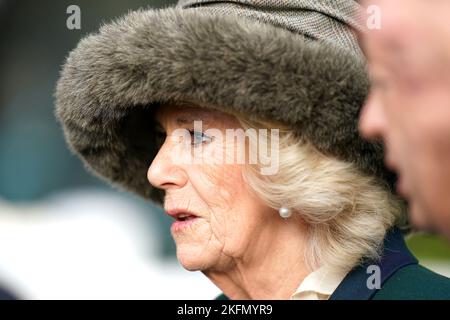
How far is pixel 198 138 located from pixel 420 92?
4.58 feet

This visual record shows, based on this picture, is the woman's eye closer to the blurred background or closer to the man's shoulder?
the man's shoulder

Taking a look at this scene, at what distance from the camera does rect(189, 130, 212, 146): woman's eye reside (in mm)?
2463

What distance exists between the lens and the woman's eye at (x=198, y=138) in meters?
2.46

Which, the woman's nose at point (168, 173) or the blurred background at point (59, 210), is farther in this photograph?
the blurred background at point (59, 210)

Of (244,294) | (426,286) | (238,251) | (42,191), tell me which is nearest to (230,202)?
(238,251)

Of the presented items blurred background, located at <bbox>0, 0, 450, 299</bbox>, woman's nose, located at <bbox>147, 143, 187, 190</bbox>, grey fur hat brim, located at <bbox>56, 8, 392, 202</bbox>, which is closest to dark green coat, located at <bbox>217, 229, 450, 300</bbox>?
grey fur hat brim, located at <bbox>56, 8, 392, 202</bbox>

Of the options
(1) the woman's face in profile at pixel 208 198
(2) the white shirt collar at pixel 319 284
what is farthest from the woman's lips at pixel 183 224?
(2) the white shirt collar at pixel 319 284

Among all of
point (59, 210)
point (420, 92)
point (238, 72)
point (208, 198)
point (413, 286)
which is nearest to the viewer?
point (420, 92)

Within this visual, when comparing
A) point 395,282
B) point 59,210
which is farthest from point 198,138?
point 59,210

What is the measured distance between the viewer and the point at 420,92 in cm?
114

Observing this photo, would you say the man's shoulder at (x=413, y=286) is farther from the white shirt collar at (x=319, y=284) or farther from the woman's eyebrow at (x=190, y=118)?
the woman's eyebrow at (x=190, y=118)

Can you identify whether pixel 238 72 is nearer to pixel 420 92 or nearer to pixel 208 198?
pixel 208 198

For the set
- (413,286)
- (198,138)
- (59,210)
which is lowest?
(59,210)
